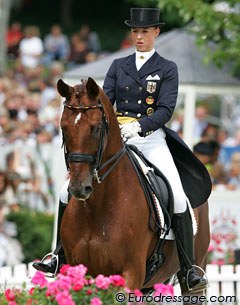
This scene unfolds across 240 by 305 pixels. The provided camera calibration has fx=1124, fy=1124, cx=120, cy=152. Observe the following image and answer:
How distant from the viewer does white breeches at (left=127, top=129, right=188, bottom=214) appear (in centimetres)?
1016

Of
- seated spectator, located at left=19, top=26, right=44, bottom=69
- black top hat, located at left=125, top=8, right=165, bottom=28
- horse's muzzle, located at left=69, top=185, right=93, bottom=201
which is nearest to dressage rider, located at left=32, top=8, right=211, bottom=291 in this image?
black top hat, located at left=125, top=8, right=165, bottom=28

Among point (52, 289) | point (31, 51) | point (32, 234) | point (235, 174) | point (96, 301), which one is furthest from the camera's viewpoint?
point (31, 51)

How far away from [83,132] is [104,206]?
0.93 m

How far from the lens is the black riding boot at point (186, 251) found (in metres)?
10.2

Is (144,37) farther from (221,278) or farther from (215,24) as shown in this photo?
(215,24)

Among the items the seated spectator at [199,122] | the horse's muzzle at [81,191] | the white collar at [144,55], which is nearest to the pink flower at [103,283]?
the horse's muzzle at [81,191]

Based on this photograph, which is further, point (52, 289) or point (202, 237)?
point (202, 237)

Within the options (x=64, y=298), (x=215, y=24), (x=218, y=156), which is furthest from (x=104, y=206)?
(x=218, y=156)

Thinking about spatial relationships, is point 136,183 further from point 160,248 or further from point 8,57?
point 8,57

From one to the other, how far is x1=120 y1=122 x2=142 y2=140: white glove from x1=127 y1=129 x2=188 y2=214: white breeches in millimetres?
499

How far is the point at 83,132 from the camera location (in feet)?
28.7

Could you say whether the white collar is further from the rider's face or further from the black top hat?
the black top hat

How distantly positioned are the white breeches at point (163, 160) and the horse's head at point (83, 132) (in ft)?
4.06

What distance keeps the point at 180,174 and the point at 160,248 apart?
0.94 meters
